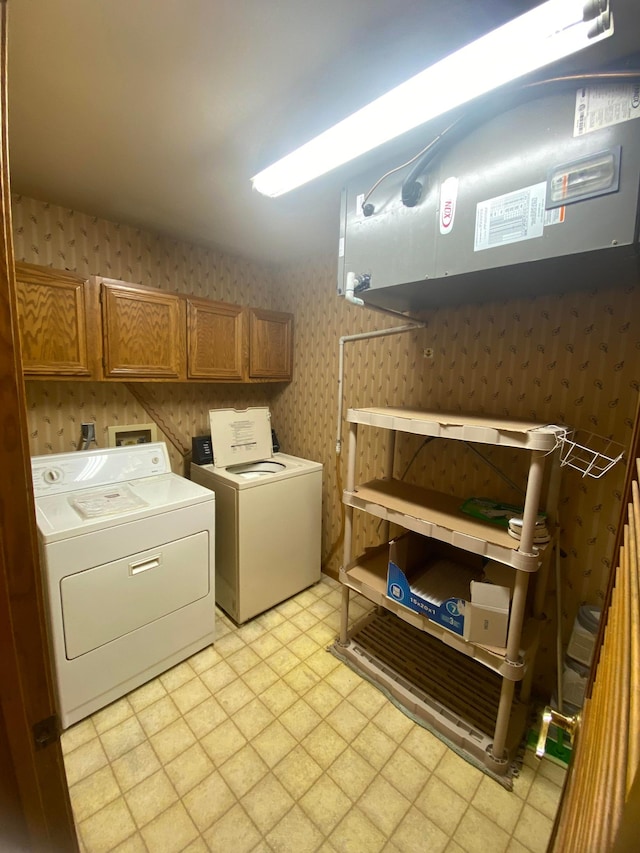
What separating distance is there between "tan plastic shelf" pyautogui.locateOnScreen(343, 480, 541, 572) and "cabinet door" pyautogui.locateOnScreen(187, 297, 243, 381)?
1.24 metres

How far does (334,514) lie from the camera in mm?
2596

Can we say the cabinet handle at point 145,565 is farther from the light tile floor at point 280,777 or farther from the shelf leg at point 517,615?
the shelf leg at point 517,615

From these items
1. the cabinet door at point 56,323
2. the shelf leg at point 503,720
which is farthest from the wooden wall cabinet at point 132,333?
the shelf leg at point 503,720

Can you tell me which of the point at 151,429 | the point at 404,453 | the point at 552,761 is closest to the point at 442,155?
the point at 404,453

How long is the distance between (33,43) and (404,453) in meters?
2.10

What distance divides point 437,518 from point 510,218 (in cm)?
110

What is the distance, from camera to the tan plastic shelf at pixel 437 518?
4.08 feet

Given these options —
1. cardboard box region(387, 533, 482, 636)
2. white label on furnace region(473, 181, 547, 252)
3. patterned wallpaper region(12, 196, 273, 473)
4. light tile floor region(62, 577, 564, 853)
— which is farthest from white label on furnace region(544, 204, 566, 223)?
patterned wallpaper region(12, 196, 273, 473)

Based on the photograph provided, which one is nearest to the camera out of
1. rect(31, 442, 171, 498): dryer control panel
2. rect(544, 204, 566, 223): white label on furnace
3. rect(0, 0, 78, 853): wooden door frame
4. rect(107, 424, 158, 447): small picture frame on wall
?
rect(0, 0, 78, 853): wooden door frame

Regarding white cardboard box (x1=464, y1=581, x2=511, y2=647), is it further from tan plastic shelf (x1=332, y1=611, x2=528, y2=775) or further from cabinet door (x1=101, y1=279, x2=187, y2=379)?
cabinet door (x1=101, y1=279, x2=187, y2=379)

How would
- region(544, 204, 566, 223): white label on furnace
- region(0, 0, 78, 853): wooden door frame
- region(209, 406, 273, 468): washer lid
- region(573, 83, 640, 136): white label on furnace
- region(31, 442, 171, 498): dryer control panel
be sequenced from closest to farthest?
region(0, 0, 78, 853): wooden door frame, region(573, 83, 640, 136): white label on furnace, region(544, 204, 566, 223): white label on furnace, region(31, 442, 171, 498): dryer control panel, region(209, 406, 273, 468): washer lid

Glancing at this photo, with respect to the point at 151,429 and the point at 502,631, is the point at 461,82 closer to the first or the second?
the point at 502,631

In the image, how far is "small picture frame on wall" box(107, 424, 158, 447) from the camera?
2.17m

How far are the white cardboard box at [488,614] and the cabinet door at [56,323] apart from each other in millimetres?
2070
